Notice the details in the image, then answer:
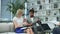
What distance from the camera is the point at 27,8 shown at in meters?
6.46

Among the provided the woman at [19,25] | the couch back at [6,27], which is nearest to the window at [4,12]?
the couch back at [6,27]

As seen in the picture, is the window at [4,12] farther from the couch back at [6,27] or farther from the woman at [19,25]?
the woman at [19,25]

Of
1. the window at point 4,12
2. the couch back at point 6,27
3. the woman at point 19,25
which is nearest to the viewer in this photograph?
the woman at point 19,25

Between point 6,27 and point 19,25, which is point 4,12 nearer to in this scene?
point 6,27

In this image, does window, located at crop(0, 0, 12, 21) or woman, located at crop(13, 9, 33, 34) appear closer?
woman, located at crop(13, 9, 33, 34)

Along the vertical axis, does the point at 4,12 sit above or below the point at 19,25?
above

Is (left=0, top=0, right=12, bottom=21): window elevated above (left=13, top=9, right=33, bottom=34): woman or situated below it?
above

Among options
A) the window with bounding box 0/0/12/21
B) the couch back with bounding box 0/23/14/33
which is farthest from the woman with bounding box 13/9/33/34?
the window with bounding box 0/0/12/21

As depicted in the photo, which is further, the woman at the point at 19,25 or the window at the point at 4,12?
the window at the point at 4,12

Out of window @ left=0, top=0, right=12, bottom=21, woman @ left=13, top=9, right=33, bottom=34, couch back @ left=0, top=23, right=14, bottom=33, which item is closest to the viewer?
woman @ left=13, top=9, right=33, bottom=34

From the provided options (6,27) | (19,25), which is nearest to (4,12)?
(6,27)

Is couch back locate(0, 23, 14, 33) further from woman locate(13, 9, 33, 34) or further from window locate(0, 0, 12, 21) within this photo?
window locate(0, 0, 12, 21)

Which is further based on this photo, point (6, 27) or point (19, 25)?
point (6, 27)

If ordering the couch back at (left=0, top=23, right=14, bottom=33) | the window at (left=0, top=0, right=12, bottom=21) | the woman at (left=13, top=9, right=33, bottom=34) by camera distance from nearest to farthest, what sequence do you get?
the woman at (left=13, top=9, right=33, bottom=34) → the couch back at (left=0, top=23, right=14, bottom=33) → the window at (left=0, top=0, right=12, bottom=21)
